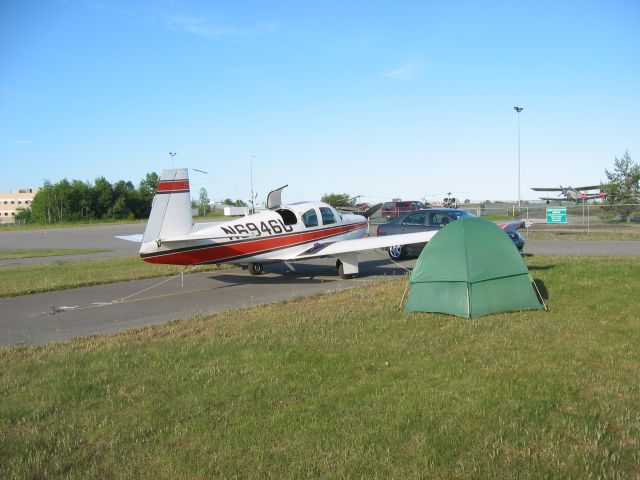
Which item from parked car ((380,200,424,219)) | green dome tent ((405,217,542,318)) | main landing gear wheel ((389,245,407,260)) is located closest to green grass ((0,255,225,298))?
main landing gear wheel ((389,245,407,260))

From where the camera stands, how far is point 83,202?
83.4 metres

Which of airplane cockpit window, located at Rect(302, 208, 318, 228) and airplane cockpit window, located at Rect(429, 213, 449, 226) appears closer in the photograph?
airplane cockpit window, located at Rect(302, 208, 318, 228)

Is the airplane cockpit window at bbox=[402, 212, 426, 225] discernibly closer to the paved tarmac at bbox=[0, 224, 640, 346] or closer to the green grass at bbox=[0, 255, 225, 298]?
the paved tarmac at bbox=[0, 224, 640, 346]

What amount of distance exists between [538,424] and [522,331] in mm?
3096

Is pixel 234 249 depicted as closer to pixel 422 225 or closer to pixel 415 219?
pixel 422 225

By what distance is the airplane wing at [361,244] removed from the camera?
14.1 metres

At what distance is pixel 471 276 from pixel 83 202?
84013mm

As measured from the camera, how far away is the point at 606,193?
133 feet

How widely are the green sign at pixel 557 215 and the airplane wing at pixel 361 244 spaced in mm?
17447

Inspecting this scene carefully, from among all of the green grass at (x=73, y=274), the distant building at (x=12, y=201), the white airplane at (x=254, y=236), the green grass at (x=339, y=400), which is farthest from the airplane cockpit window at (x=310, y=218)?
the distant building at (x=12, y=201)

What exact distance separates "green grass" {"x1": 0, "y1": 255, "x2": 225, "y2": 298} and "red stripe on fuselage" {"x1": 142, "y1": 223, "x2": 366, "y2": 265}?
3523 mm

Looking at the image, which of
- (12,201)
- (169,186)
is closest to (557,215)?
(169,186)

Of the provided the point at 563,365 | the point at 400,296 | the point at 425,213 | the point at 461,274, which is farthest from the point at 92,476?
the point at 425,213

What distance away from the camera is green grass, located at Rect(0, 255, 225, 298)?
1496 centimetres
